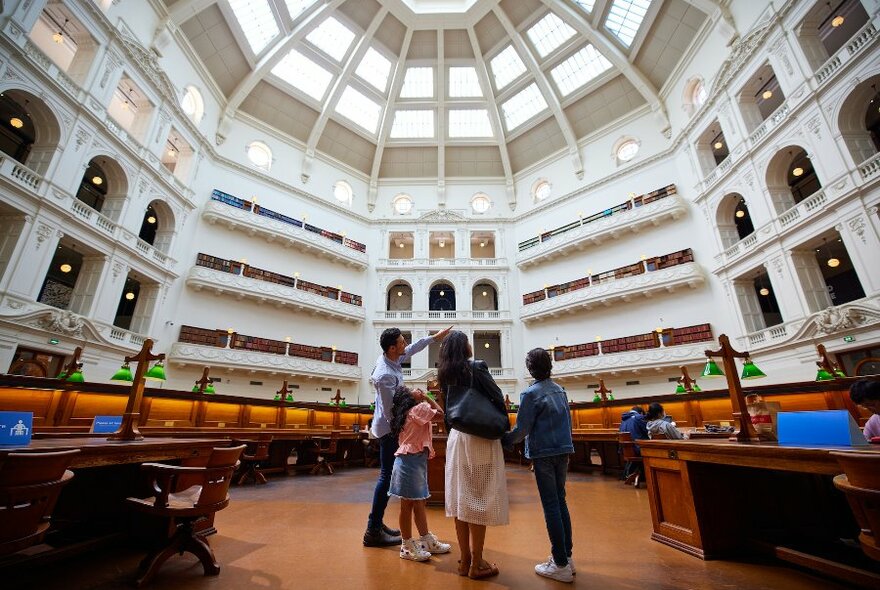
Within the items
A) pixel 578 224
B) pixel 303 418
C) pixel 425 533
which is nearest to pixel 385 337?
pixel 425 533

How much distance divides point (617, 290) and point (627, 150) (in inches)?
310

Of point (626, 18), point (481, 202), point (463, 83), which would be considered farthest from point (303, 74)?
point (626, 18)

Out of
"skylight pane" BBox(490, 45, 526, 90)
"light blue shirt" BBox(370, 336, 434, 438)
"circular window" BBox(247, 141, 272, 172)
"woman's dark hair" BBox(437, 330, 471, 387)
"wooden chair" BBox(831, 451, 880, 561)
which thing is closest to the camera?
"wooden chair" BBox(831, 451, 880, 561)

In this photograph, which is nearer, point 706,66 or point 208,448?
point 208,448

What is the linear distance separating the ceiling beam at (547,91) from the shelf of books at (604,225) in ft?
10.7

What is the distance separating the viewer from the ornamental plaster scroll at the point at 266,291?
16297 millimetres

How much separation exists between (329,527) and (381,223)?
19922mm

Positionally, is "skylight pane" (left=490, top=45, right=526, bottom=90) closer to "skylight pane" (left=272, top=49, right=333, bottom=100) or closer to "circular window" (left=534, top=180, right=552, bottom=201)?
"circular window" (left=534, top=180, right=552, bottom=201)

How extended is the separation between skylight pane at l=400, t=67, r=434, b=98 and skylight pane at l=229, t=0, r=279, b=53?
7.16 meters

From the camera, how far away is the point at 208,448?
3.72 meters

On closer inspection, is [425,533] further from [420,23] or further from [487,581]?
[420,23]

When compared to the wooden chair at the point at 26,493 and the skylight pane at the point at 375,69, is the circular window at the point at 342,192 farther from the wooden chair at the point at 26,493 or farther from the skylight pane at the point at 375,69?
the wooden chair at the point at 26,493

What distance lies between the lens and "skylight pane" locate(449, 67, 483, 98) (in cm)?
2188

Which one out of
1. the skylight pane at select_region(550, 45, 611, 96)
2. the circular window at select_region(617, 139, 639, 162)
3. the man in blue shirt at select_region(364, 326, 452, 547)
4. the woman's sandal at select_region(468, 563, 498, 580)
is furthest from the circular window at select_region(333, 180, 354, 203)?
the woman's sandal at select_region(468, 563, 498, 580)
